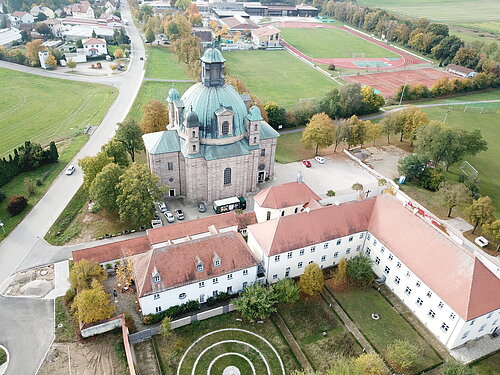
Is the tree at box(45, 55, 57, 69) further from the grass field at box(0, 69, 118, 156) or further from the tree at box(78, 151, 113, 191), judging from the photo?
the tree at box(78, 151, 113, 191)

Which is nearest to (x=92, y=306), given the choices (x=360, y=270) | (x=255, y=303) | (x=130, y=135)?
(x=255, y=303)

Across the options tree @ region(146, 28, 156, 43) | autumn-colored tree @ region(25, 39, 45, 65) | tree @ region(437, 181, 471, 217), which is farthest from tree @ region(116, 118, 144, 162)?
tree @ region(146, 28, 156, 43)

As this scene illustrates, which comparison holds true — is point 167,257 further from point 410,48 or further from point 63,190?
point 410,48

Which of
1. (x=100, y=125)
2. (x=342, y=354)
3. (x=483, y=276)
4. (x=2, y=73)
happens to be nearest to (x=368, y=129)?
(x=483, y=276)

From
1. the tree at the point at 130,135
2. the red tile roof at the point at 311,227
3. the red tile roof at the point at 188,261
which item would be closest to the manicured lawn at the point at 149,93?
the tree at the point at 130,135

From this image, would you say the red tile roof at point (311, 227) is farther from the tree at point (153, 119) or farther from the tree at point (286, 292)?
the tree at point (153, 119)
